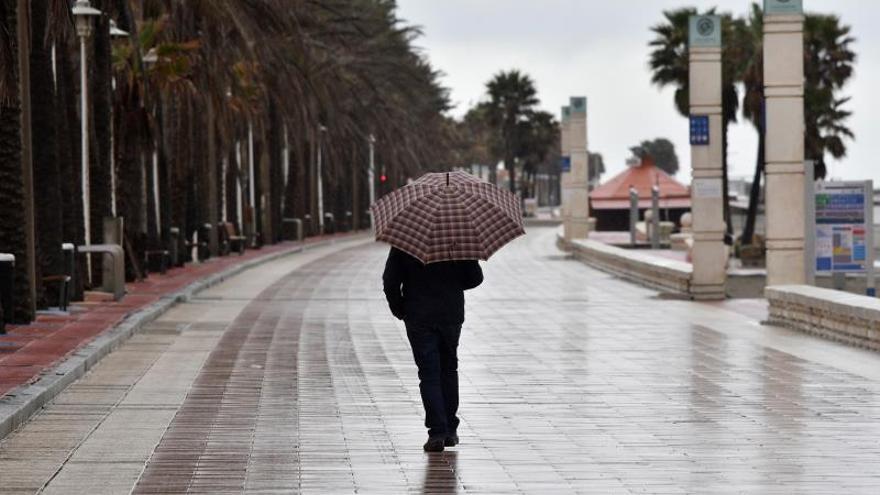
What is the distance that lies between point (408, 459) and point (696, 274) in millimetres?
22084

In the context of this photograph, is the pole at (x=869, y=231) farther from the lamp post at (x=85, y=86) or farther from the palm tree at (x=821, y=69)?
the palm tree at (x=821, y=69)

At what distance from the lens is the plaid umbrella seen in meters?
13.1

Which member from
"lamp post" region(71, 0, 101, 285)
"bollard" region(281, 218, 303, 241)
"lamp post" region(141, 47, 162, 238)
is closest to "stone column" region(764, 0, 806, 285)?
"lamp post" region(71, 0, 101, 285)

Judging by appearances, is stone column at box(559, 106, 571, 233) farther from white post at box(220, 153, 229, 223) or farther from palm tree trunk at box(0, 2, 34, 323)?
palm tree trunk at box(0, 2, 34, 323)

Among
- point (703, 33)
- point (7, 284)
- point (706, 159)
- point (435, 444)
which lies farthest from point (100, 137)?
point (435, 444)

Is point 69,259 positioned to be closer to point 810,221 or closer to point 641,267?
point 810,221

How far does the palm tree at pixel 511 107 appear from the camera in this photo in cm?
17825

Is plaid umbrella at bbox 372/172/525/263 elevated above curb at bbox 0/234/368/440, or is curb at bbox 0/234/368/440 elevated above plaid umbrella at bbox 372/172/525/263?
plaid umbrella at bbox 372/172/525/263

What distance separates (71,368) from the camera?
1852 cm

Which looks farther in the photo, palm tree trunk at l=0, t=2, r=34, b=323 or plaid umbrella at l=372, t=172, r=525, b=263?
palm tree trunk at l=0, t=2, r=34, b=323

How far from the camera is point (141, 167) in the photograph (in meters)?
42.7

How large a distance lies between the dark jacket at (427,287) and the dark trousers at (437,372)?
0.26ft

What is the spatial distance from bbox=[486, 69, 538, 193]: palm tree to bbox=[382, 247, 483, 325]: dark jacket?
538ft

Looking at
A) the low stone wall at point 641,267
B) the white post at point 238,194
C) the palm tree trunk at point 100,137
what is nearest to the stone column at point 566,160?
the low stone wall at point 641,267
